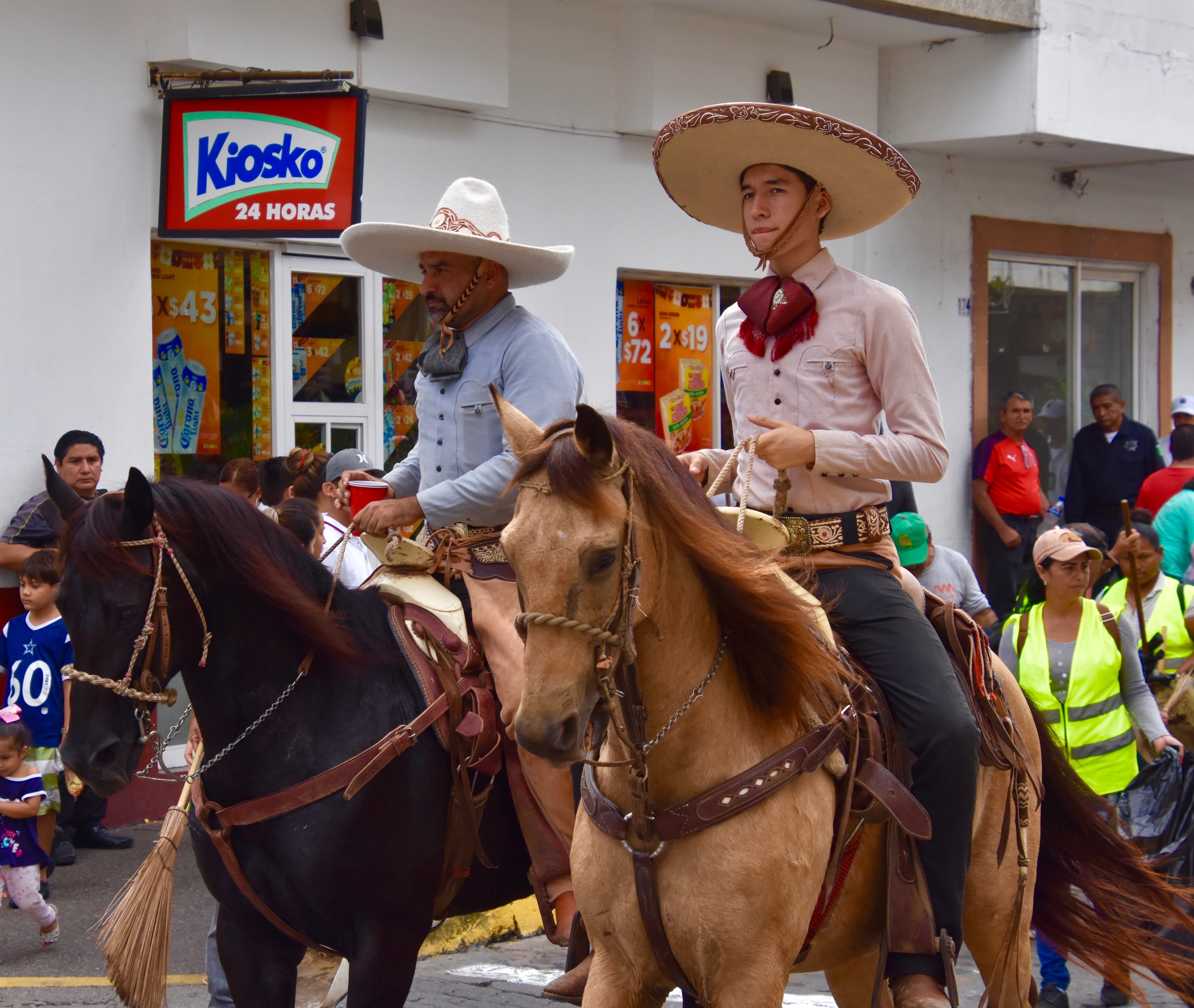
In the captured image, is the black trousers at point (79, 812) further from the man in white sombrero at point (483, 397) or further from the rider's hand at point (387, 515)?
the rider's hand at point (387, 515)

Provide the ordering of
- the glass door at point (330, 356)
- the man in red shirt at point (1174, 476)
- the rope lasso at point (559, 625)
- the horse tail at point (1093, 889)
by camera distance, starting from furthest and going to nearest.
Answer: the man in red shirt at point (1174, 476)
the glass door at point (330, 356)
the horse tail at point (1093, 889)
the rope lasso at point (559, 625)

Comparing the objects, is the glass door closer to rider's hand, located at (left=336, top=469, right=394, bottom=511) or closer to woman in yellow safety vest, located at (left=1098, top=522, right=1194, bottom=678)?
rider's hand, located at (left=336, top=469, right=394, bottom=511)

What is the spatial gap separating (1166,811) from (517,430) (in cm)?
392

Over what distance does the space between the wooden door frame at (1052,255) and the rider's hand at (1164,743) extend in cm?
552

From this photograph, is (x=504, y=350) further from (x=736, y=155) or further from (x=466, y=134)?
(x=466, y=134)

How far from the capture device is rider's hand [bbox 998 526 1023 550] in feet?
34.8

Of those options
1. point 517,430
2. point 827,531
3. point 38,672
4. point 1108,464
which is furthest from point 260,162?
point 1108,464

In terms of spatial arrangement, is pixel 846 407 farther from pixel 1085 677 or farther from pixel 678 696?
pixel 1085 677

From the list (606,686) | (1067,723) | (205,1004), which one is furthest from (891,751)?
(205,1004)

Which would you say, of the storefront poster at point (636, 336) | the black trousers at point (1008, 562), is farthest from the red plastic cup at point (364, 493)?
the black trousers at point (1008, 562)

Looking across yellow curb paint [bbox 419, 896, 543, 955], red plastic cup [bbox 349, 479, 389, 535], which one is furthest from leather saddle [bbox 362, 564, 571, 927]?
yellow curb paint [bbox 419, 896, 543, 955]

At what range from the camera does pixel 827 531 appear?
3469 mm

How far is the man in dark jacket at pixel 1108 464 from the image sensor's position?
1118cm

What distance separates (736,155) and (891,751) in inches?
63.5
